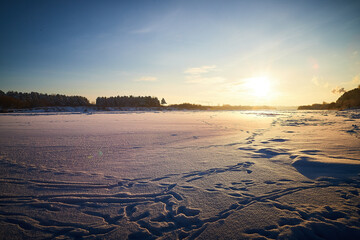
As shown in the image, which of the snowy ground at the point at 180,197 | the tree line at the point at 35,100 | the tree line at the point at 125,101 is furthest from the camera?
the tree line at the point at 125,101

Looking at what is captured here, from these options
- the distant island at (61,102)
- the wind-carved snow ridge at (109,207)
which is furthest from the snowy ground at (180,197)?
the distant island at (61,102)

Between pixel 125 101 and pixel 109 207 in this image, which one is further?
pixel 125 101

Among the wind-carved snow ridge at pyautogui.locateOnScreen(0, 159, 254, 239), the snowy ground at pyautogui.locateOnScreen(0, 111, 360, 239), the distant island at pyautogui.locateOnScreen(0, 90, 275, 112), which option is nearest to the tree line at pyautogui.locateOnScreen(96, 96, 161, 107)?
the distant island at pyautogui.locateOnScreen(0, 90, 275, 112)

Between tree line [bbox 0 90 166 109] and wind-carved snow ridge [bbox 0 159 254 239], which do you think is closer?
wind-carved snow ridge [bbox 0 159 254 239]

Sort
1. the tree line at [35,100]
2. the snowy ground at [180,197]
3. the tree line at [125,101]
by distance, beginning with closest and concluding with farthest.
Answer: the snowy ground at [180,197] → the tree line at [35,100] → the tree line at [125,101]

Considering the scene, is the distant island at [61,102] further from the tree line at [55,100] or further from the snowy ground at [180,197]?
the snowy ground at [180,197]

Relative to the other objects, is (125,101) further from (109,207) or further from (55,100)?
(109,207)

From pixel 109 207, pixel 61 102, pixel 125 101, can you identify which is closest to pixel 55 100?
pixel 61 102

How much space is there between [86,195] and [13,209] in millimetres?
797

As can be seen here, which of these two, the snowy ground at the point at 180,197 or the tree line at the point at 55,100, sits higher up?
the tree line at the point at 55,100

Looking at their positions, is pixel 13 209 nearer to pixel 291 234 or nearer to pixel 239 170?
pixel 291 234

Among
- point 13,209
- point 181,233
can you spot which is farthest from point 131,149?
point 181,233

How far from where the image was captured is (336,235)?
1.44 m

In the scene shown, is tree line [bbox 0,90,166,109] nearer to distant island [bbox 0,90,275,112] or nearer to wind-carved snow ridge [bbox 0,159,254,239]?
distant island [bbox 0,90,275,112]
